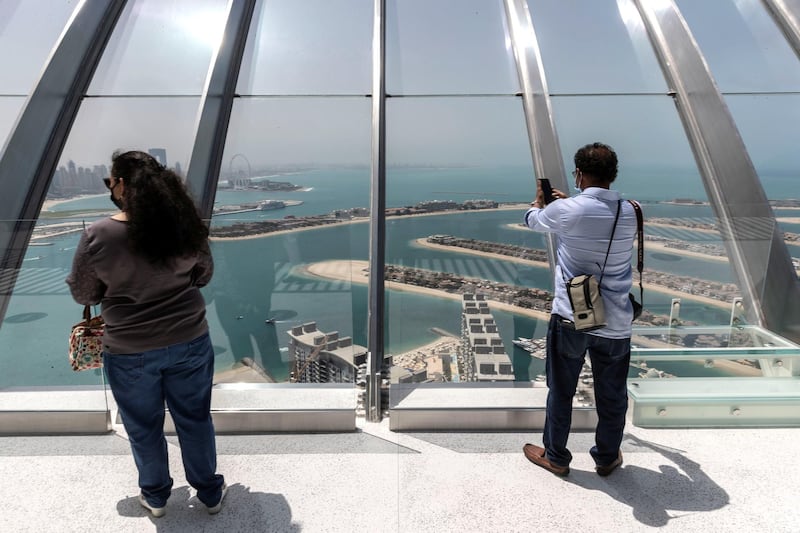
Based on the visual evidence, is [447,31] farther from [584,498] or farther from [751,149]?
[584,498]

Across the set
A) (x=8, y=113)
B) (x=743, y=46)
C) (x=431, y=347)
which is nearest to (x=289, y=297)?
(x=431, y=347)

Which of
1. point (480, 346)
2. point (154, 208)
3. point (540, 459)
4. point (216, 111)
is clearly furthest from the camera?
point (216, 111)

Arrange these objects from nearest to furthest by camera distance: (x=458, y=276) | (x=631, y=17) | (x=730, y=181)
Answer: (x=458, y=276) → (x=730, y=181) → (x=631, y=17)

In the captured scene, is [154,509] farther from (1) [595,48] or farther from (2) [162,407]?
(1) [595,48]

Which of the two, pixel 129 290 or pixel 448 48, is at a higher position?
pixel 448 48

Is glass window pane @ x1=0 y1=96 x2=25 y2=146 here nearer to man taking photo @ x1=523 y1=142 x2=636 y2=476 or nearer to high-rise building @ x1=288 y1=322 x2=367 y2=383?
high-rise building @ x1=288 y1=322 x2=367 y2=383

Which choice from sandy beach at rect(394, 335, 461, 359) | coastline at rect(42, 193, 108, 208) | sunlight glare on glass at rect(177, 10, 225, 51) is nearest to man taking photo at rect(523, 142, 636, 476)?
sandy beach at rect(394, 335, 461, 359)

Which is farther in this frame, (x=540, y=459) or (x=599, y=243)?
(x=540, y=459)
